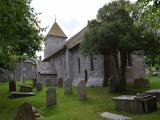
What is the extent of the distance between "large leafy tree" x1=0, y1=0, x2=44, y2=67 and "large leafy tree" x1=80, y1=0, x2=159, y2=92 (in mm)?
4356

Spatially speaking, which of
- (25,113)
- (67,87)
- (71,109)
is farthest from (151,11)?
(67,87)

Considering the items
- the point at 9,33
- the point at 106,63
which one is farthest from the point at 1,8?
the point at 106,63

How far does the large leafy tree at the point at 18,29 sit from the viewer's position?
42.7 ft

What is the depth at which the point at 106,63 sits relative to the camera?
87.7 feet

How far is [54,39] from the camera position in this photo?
5450cm

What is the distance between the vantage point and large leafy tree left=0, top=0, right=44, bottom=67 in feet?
42.7

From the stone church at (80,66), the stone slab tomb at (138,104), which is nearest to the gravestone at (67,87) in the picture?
the stone church at (80,66)

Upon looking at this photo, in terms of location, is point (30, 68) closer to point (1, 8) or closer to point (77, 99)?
point (77, 99)

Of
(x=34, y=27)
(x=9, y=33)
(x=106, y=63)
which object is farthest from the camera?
(x=106, y=63)

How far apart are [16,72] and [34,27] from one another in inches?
1437

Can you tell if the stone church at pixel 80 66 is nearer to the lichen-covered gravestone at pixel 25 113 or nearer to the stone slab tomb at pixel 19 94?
the stone slab tomb at pixel 19 94

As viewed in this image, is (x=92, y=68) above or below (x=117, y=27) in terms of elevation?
below

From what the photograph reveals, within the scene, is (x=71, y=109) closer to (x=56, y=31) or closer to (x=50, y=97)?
(x=50, y=97)

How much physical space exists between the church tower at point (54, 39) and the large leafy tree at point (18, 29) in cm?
3510
